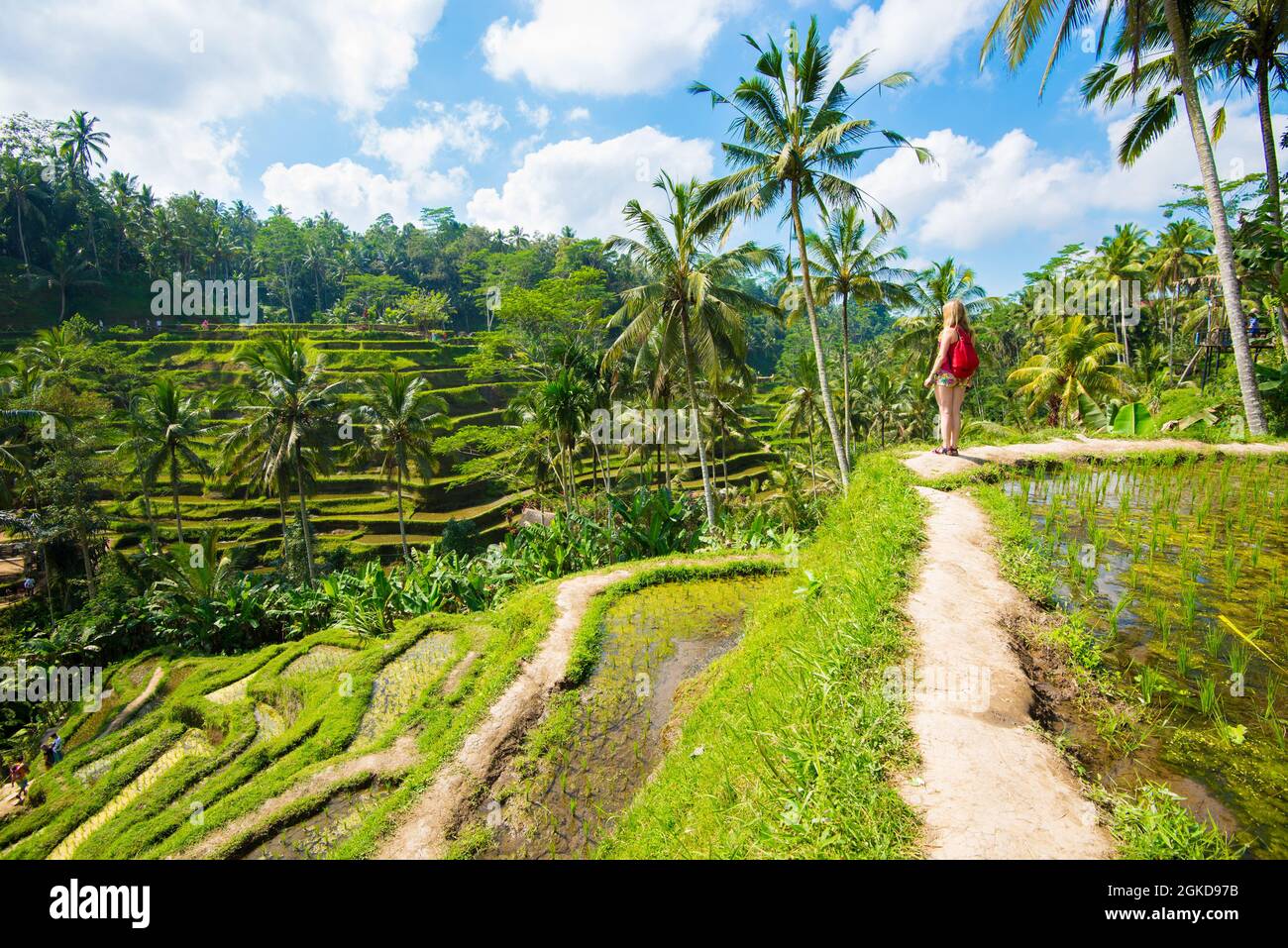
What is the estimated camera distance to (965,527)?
18.3 feet

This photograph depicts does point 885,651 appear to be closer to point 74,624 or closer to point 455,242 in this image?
point 74,624

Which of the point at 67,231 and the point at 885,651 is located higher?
the point at 67,231

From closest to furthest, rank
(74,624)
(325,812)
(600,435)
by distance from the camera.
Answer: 1. (325,812)
2. (74,624)
3. (600,435)

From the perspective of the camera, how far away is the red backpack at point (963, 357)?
659 centimetres

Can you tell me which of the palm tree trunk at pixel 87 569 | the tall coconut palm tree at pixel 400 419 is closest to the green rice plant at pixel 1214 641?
the tall coconut palm tree at pixel 400 419

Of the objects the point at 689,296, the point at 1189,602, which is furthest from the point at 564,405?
the point at 1189,602

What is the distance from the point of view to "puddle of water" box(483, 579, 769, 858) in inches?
198

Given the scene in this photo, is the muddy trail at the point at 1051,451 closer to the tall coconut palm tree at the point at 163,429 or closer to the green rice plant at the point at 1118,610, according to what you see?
the green rice plant at the point at 1118,610

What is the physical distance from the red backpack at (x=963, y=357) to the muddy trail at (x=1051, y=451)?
4.15ft

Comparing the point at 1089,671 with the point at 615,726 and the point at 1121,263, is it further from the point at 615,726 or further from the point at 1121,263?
the point at 1121,263

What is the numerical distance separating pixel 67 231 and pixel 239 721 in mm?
66177
